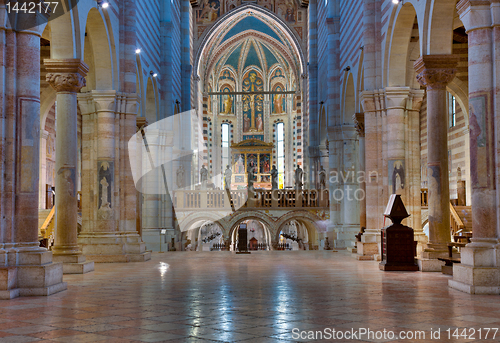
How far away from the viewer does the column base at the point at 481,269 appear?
808 centimetres

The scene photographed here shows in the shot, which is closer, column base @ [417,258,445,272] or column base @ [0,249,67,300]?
column base @ [0,249,67,300]

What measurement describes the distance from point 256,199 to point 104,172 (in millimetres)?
13811

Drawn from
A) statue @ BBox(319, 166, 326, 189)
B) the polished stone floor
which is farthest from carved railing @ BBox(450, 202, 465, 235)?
the polished stone floor

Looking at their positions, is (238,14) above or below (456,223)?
above

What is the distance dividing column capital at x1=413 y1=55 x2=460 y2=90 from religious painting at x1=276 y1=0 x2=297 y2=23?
27018 mm

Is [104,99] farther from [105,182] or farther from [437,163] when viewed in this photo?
[437,163]

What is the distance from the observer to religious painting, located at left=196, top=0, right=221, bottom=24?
37406 mm

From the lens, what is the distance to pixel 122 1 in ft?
52.9

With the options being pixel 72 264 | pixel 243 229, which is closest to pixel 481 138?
pixel 72 264

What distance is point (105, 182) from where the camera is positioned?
15258 millimetres

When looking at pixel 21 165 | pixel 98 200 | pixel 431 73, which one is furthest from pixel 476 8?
pixel 98 200

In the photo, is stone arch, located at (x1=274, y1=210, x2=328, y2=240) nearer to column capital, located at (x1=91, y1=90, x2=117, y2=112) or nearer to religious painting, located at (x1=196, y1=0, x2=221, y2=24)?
column capital, located at (x1=91, y1=90, x2=117, y2=112)

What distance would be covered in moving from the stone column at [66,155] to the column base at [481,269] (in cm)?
780

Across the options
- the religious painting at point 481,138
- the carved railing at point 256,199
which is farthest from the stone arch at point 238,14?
the religious painting at point 481,138
